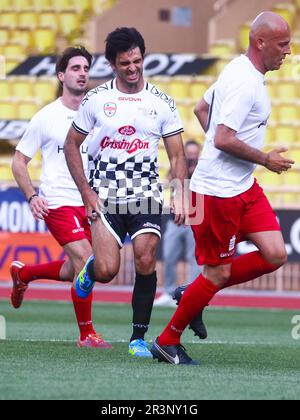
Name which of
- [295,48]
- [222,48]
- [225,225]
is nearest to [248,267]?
[225,225]

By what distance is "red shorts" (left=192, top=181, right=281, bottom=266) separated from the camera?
772 cm

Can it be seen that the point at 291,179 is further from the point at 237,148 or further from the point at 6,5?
the point at 237,148

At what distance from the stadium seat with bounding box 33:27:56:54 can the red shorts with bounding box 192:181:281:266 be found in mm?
15421

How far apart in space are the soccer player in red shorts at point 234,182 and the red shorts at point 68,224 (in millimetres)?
1882

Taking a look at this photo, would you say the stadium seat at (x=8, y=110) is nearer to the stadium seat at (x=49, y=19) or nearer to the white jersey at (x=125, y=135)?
the stadium seat at (x=49, y=19)

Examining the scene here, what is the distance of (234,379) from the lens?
6938 mm

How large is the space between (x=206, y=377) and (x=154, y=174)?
1.93 metres

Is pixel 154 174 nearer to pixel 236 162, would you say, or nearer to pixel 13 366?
pixel 236 162

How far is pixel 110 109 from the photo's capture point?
27.6 feet

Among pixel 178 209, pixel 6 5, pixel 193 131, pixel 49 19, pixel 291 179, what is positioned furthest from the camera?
pixel 6 5

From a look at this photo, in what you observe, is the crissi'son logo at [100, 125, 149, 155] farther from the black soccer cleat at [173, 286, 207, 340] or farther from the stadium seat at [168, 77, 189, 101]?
the stadium seat at [168, 77, 189, 101]

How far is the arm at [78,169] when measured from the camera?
27.7 feet

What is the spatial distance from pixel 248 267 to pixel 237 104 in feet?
3.70
